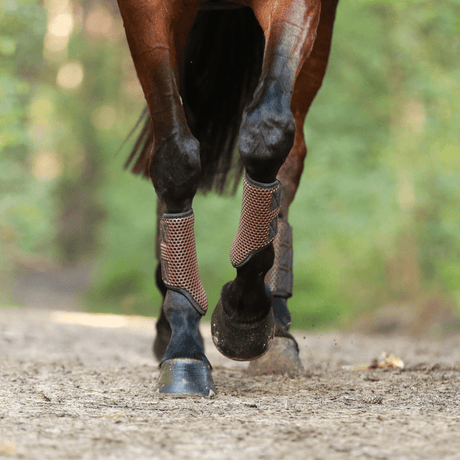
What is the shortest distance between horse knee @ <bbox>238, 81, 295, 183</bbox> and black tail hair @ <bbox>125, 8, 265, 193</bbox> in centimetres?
77

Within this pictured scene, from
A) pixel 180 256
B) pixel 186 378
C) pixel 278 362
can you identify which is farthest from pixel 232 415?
pixel 278 362

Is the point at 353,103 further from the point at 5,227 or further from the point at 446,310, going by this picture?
the point at 5,227

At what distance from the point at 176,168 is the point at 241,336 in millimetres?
653

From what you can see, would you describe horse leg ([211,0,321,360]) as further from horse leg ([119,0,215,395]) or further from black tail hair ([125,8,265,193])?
black tail hair ([125,8,265,193])

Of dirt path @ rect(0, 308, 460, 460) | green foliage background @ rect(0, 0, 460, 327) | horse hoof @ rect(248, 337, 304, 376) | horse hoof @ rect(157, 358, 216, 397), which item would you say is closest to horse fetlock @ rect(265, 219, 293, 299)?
horse hoof @ rect(248, 337, 304, 376)

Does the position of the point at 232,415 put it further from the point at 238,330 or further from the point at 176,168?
the point at 176,168

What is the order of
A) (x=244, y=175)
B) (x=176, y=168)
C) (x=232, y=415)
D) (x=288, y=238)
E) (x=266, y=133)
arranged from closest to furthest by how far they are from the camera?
(x=232, y=415), (x=266, y=133), (x=244, y=175), (x=176, y=168), (x=288, y=238)

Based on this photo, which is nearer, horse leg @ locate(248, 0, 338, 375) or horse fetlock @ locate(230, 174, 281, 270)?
horse fetlock @ locate(230, 174, 281, 270)

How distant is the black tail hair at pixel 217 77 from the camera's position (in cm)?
282

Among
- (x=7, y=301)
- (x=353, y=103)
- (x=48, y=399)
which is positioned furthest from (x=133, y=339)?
Answer: (x=7, y=301)

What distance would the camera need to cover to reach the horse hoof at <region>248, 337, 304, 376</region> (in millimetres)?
2777

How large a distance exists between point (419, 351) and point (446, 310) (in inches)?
126

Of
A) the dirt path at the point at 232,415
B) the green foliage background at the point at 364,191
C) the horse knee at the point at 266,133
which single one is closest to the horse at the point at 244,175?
the horse knee at the point at 266,133

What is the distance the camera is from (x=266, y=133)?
1.99m
